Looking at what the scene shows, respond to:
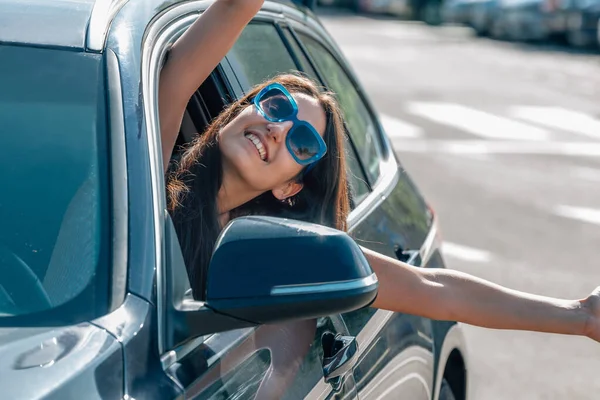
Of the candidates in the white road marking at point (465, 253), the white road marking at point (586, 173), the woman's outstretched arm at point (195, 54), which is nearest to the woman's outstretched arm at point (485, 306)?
the woman's outstretched arm at point (195, 54)

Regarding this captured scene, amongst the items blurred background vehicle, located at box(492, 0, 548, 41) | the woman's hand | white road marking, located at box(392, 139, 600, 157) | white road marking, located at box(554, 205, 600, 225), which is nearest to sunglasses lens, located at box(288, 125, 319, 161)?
the woman's hand

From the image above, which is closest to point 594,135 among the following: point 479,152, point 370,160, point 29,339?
point 479,152

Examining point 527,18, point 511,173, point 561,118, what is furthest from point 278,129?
point 527,18

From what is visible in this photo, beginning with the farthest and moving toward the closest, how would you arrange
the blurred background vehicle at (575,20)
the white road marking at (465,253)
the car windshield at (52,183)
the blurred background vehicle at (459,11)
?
the blurred background vehicle at (459,11) → the blurred background vehicle at (575,20) → the white road marking at (465,253) → the car windshield at (52,183)

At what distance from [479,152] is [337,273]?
10811 millimetres

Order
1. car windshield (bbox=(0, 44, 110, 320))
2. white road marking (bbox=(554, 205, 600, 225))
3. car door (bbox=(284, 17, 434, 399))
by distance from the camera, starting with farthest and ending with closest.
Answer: white road marking (bbox=(554, 205, 600, 225)) → car door (bbox=(284, 17, 434, 399)) → car windshield (bbox=(0, 44, 110, 320))

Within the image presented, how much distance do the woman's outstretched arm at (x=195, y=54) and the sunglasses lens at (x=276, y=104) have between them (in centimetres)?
17

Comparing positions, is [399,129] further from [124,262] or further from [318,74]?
[124,262]

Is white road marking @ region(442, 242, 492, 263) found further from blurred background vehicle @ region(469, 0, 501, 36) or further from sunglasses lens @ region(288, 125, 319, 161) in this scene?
blurred background vehicle @ region(469, 0, 501, 36)

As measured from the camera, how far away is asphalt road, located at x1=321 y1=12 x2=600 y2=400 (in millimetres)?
6105

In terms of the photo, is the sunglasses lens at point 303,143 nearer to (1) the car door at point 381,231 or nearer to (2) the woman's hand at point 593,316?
(1) the car door at point 381,231

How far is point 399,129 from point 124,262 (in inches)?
482

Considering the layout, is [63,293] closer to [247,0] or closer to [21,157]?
[21,157]

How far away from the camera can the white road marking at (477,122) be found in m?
14.0
